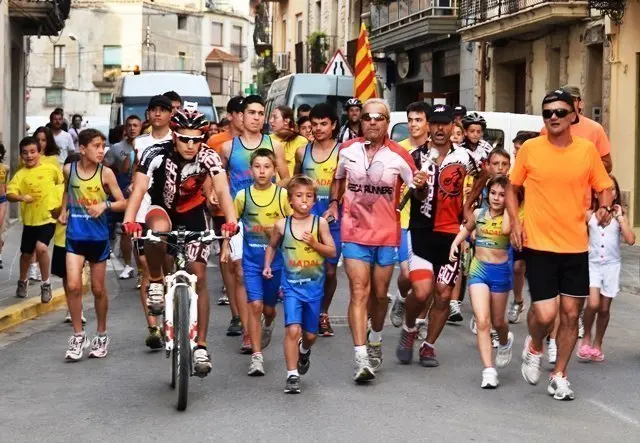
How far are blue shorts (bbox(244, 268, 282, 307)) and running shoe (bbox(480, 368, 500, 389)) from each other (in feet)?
5.53

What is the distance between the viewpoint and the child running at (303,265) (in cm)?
920

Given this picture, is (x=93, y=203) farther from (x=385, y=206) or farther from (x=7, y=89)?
(x=7, y=89)

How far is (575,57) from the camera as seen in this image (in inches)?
1122

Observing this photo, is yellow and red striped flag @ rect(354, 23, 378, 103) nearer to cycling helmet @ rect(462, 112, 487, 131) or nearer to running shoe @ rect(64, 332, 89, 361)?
cycling helmet @ rect(462, 112, 487, 131)

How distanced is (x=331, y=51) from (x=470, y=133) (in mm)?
36057

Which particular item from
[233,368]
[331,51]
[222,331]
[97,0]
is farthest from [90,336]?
[97,0]

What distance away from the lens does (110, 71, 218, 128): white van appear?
28.3 m

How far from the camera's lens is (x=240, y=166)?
11.4 m

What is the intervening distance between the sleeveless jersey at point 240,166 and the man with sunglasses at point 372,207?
70.2 inches

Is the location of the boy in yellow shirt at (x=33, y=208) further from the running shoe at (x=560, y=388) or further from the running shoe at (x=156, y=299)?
the running shoe at (x=560, y=388)

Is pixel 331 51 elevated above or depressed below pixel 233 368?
above

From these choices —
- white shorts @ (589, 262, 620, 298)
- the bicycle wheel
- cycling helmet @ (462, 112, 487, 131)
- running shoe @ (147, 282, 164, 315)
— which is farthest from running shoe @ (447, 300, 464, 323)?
the bicycle wheel

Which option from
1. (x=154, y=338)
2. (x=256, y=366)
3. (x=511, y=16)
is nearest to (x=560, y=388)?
(x=256, y=366)

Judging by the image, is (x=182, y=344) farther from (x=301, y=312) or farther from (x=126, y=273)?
(x=126, y=273)
